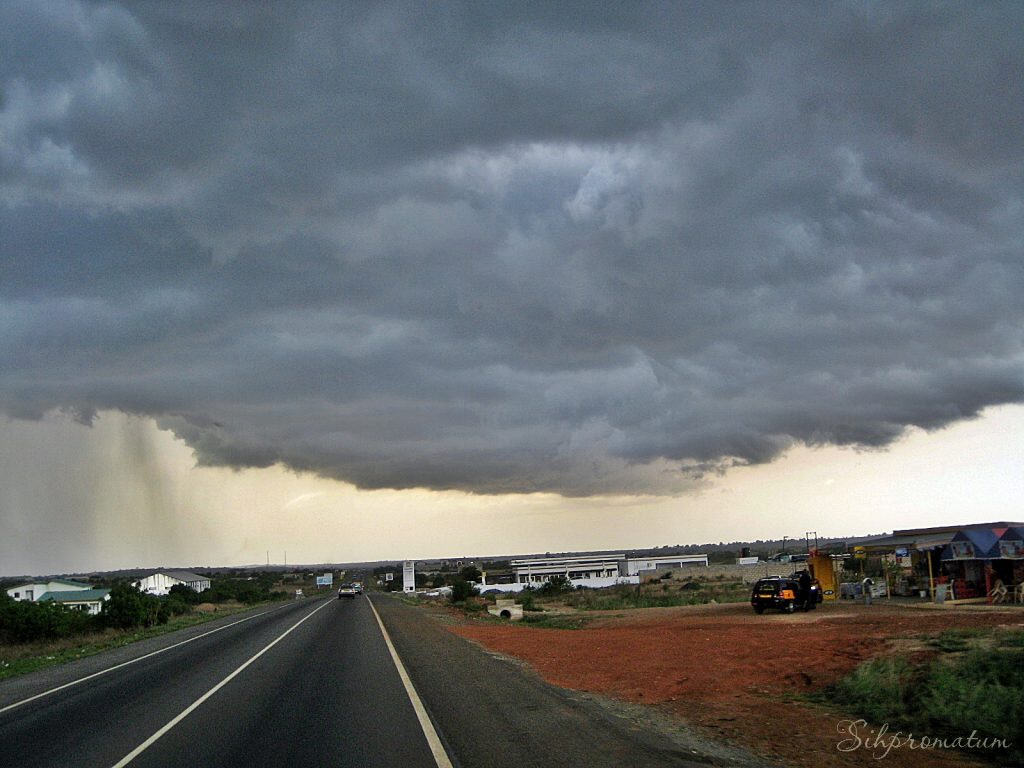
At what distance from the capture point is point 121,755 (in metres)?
11.2

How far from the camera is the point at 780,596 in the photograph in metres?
41.7

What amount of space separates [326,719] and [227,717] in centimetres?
195

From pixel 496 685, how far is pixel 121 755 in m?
8.26

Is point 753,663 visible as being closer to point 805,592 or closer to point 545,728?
point 545,728

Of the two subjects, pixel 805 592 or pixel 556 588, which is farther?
pixel 556 588

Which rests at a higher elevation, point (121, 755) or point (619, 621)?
point (121, 755)

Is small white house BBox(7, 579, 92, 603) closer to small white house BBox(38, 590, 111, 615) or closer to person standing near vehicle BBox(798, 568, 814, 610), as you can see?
small white house BBox(38, 590, 111, 615)

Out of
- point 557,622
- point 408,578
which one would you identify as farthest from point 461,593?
point 408,578

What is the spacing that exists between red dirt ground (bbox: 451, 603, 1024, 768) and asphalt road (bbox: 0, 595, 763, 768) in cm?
122

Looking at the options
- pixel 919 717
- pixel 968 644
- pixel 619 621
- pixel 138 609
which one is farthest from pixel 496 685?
pixel 138 609

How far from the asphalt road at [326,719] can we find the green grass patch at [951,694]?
3.88m

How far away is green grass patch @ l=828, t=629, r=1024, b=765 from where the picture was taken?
1215 cm

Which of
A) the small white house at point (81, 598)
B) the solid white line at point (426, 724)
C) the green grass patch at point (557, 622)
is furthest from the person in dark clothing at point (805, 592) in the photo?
the small white house at point (81, 598)

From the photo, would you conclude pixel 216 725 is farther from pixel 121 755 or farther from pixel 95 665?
pixel 95 665
